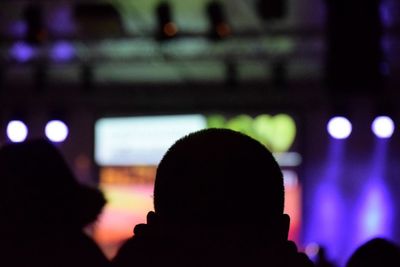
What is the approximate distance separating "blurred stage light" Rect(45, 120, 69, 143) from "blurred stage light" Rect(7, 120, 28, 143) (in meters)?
0.30

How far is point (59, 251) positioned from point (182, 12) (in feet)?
18.9

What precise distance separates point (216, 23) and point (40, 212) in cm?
505

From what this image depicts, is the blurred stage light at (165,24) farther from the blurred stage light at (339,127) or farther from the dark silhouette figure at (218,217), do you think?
the dark silhouette figure at (218,217)

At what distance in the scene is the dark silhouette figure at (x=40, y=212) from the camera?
1.70 meters

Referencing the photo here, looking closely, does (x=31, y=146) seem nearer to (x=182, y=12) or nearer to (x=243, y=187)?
(x=243, y=187)

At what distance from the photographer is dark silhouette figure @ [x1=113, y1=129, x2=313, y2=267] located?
970 mm

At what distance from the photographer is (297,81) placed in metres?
10.2

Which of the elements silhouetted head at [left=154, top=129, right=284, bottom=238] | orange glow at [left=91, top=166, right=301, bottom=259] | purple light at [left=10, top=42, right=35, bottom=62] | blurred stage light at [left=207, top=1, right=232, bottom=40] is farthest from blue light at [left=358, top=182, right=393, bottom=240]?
silhouetted head at [left=154, top=129, right=284, bottom=238]

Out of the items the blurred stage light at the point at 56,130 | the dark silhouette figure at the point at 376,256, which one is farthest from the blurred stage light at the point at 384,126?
the dark silhouette figure at the point at 376,256

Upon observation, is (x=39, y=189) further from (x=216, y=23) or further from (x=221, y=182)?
(x=216, y=23)

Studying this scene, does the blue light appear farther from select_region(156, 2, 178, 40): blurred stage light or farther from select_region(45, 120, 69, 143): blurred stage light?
select_region(156, 2, 178, 40): blurred stage light

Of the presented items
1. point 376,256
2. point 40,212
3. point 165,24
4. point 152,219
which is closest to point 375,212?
point 165,24

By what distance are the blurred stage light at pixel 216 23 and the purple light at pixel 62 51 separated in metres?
2.41

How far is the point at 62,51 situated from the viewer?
29.5ft
